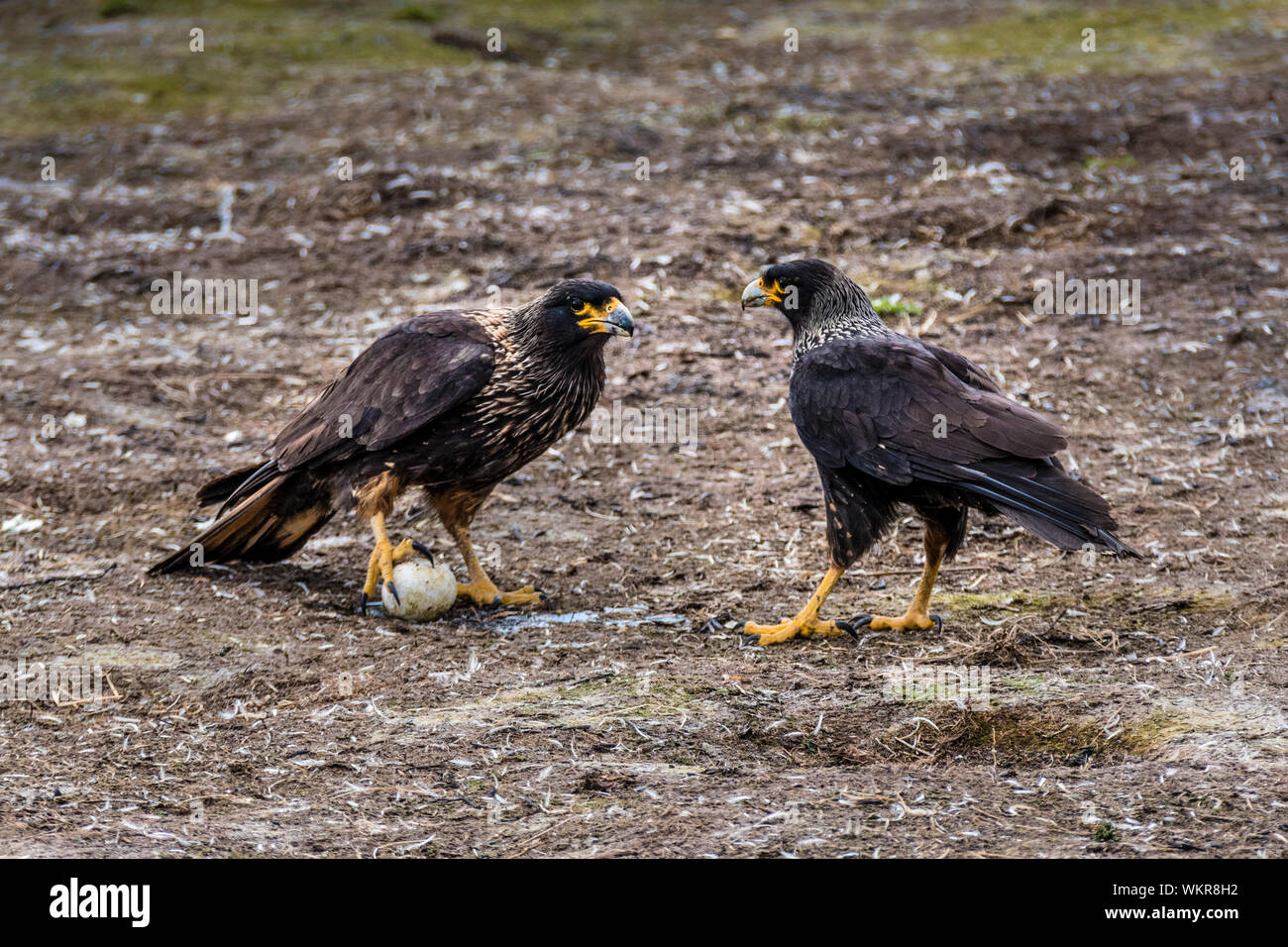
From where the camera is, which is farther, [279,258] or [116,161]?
[116,161]

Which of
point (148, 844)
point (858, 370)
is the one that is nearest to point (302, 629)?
point (148, 844)

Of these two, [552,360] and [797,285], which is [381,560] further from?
[797,285]

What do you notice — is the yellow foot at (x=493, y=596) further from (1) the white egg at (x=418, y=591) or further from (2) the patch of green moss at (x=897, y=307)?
(2) the patch of green moss at (x=897, y=307)

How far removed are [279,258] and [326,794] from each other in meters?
6.76

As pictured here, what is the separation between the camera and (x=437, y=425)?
19.3 ft

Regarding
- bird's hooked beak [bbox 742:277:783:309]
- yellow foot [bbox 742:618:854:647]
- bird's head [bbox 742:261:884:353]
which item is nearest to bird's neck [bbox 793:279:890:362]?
bird's head [bbox 742:261:884:353]

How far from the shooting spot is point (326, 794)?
4258mm

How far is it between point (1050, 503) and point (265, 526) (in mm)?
3616

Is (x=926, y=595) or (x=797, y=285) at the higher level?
(x=797, y=285)

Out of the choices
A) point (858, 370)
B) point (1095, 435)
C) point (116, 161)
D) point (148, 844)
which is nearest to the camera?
point (148, 844)

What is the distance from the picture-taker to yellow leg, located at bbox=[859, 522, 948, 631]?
5.65m

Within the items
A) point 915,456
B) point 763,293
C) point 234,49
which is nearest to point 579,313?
point 763,293

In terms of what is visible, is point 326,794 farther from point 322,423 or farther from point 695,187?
point 695,187

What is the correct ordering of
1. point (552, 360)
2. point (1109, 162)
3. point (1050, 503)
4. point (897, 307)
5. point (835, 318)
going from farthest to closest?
point (1109, 162)
point (897, 307)
point (835, 318)
point (552, 360)
point (1050, 503)
